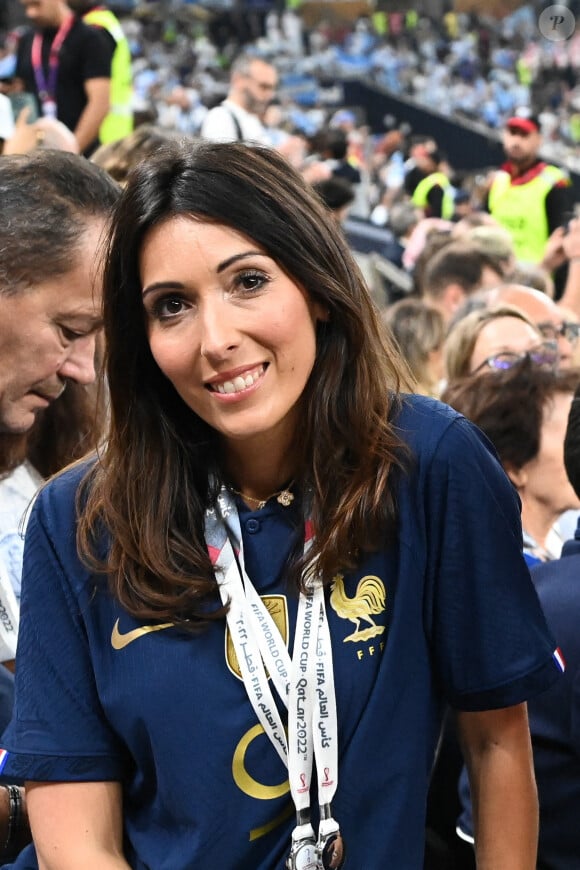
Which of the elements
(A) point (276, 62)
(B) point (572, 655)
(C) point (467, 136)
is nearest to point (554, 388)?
(B) point (572, 655)

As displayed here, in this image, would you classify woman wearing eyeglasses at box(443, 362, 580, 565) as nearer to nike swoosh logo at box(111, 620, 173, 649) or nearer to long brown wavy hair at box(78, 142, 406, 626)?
long brown wavy hair at box(78, 142, 406, 626)

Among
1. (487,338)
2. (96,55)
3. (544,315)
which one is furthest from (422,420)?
(96,55)

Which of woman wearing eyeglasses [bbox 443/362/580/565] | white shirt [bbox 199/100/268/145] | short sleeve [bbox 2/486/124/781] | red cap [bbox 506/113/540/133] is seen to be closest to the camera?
short sleeve [bbox 2/486/124/781]

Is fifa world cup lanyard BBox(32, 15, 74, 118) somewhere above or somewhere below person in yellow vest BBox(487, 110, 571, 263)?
above

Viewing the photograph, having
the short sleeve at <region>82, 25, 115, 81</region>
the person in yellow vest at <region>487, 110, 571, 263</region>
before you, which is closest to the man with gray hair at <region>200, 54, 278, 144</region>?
the short sleeve at <region>82, 25, 115, 81</region>

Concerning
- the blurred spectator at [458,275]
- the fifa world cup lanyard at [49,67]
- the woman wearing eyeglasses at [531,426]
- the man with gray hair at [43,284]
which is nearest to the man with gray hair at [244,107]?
the fifa world cup lanyard at [49,67]

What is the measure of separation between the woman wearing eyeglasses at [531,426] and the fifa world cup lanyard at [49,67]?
3376mm

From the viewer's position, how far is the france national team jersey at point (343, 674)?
1.47m

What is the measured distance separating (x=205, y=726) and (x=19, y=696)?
0.95 ft

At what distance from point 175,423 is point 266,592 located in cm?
27

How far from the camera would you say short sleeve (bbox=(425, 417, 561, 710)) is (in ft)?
4.89

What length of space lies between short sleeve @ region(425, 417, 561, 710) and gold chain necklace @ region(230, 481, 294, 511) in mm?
182

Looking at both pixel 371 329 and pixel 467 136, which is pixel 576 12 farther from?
pixel 371 329

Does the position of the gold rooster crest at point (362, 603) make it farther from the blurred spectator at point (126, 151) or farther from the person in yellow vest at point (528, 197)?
the person in yellow vest at point (528, 197)
